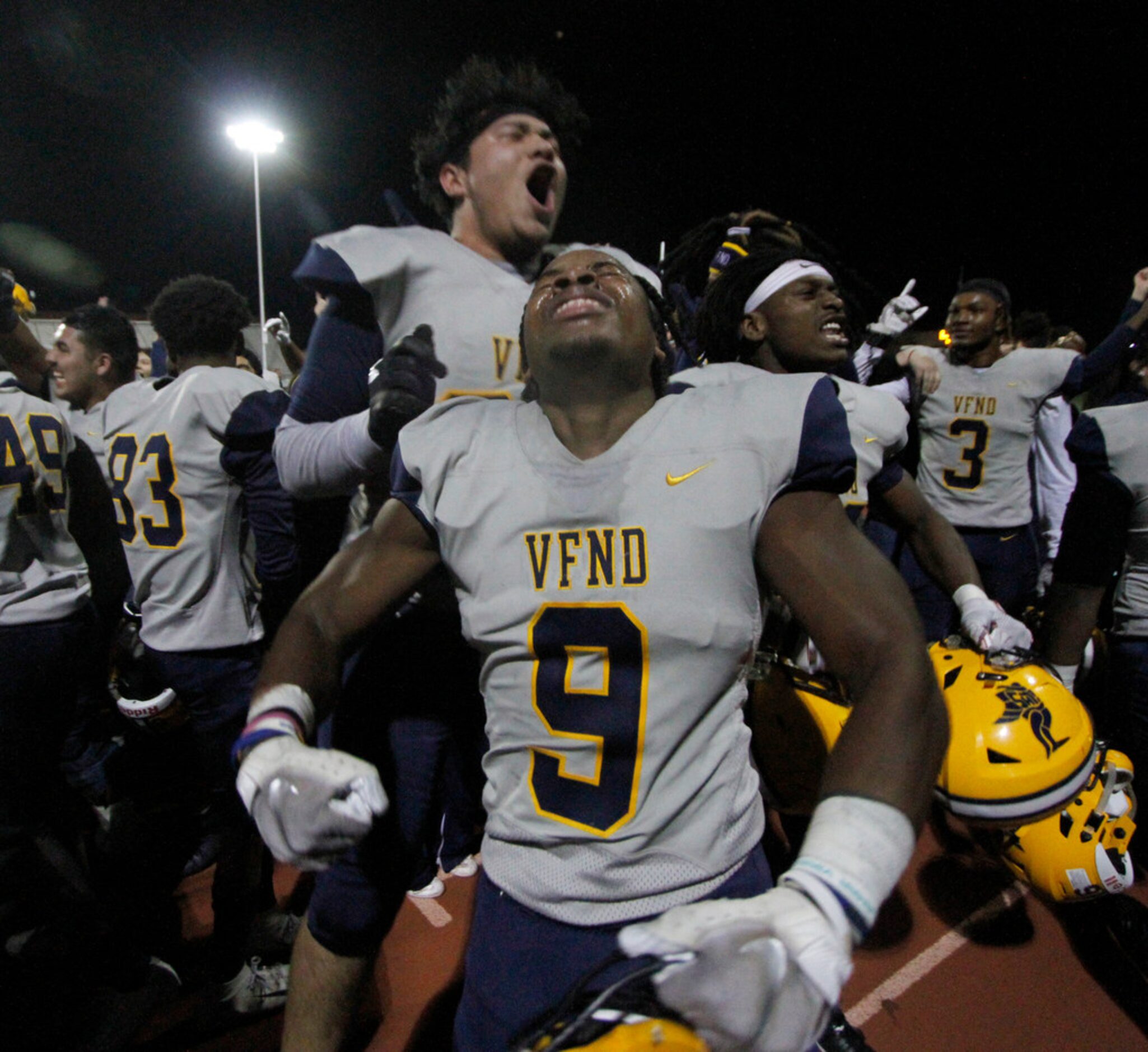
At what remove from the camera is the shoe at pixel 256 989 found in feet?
8.21

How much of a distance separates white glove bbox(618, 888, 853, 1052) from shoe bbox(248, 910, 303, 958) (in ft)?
7.75

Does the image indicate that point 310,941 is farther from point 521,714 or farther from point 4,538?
point 4,538

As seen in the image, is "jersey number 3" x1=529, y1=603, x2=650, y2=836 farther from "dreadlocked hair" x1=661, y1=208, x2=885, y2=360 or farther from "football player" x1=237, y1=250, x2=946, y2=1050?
"dreadlocked hair" x1=661, y1=208, x2=885, y2=360

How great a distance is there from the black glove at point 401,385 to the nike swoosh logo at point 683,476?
63 cm

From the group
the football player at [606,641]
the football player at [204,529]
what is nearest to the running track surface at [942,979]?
the football player at [204,529]

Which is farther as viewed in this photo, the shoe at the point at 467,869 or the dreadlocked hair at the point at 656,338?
the shoe at the point at 467,869

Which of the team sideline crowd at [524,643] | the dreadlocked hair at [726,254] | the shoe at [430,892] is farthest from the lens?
the dreadlocked hair at [726,254]

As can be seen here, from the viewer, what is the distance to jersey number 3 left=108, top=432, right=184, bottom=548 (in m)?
2.81

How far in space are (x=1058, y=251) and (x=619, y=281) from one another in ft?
52.6

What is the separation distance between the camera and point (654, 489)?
1.36 meters

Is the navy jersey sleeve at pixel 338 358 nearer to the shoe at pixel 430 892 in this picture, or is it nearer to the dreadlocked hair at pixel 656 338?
the dreadlocked hair at pixel 656 338

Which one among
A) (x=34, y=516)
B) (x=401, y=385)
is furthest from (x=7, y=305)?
(x=401, y=385)

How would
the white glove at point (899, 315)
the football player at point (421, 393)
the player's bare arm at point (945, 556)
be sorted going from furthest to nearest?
the white glove at point (899, 315) < the player's bare arm at point (945, 556) < the football player at point (421, 393)

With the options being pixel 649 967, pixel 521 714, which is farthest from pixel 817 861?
pixel 521 714
